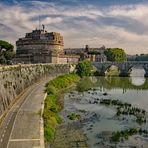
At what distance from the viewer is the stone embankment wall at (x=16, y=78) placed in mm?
36744

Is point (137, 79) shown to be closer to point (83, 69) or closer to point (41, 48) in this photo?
point (83, 69)

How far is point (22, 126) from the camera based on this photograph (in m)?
28.0

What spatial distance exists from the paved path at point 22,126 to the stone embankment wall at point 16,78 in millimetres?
1258

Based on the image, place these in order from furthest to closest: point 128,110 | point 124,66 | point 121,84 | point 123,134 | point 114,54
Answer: point 114,54 → point 124,66 → point 121,84 → point 128,110 → point 123,134

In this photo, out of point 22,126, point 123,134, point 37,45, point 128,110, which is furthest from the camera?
point 37,45

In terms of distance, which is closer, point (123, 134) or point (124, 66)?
point (123, 134)

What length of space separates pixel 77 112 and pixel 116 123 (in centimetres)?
691

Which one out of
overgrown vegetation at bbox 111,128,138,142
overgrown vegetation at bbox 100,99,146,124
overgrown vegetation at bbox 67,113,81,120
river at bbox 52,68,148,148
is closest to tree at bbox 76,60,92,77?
river at bbox 52,68,148,148

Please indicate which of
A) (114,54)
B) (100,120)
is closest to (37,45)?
(114,54)

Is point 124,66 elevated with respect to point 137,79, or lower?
elevated

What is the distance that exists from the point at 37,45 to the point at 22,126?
85393 mm

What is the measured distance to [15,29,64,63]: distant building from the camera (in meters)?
103

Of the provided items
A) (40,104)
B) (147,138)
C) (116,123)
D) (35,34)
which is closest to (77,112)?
(40,104)

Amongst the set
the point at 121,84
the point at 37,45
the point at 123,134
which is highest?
the point at 37,45
